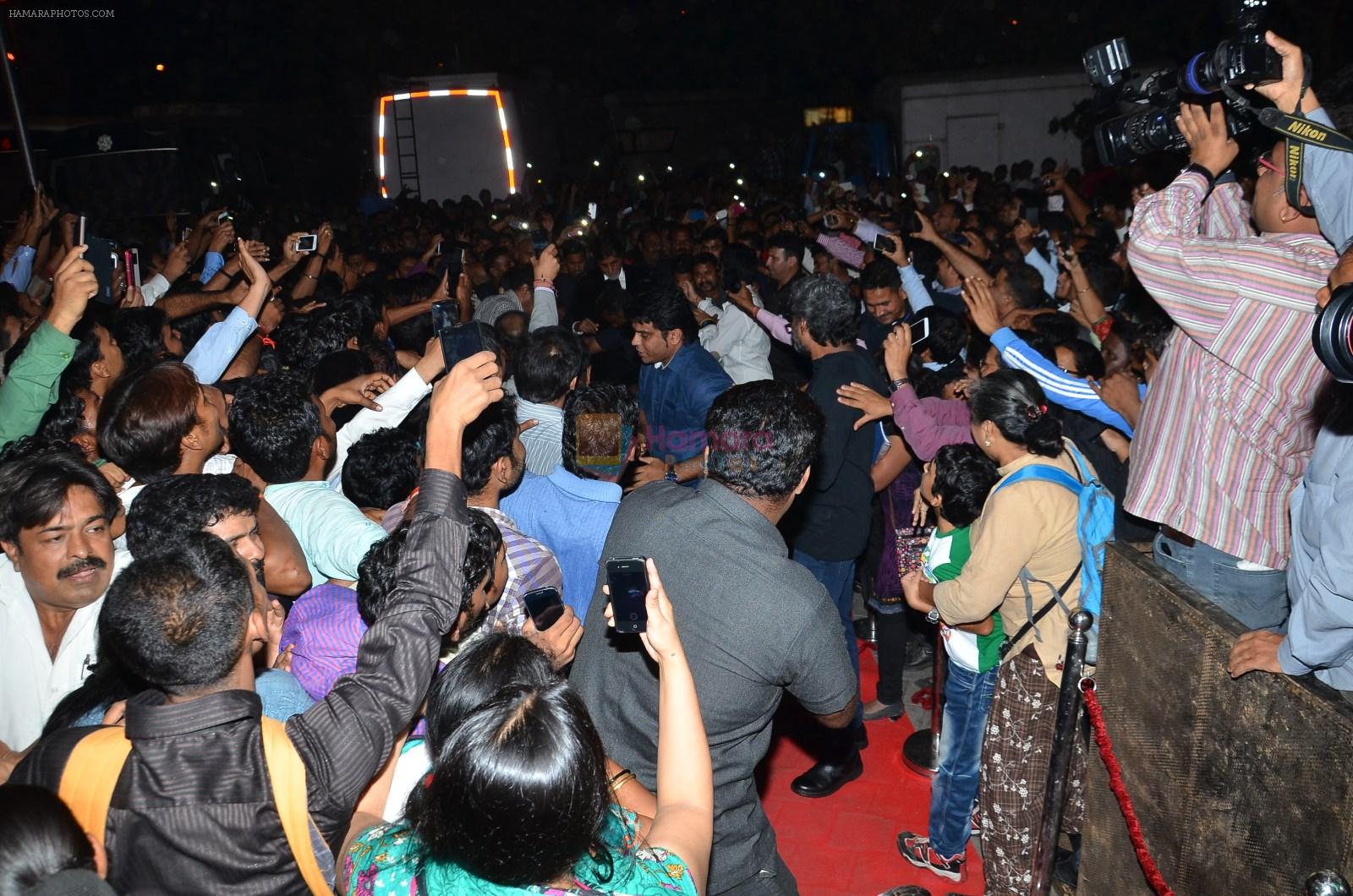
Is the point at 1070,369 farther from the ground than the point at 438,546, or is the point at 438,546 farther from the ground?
the point at 438,546

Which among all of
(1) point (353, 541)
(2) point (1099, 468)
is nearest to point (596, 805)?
(1) point (353, 541)

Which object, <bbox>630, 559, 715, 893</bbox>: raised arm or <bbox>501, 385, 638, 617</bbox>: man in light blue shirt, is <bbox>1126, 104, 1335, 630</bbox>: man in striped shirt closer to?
<bbox>501, 385, 638, 617</bbox>: man in light blue shirt

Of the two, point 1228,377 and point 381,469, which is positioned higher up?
point 1228,377

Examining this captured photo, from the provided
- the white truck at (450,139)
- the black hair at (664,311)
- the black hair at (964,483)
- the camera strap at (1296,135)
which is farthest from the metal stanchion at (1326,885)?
the white truck at (450,139)

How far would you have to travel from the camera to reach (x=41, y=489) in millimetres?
2695

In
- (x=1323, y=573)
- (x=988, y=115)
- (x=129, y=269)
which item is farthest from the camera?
(x=988, y=115)

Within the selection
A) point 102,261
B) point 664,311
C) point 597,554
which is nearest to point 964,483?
point 597,554

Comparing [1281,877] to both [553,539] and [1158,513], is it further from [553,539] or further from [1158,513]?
[553,539]

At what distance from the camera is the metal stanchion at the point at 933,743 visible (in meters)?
4.57

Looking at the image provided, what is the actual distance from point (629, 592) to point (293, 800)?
705 millimetres

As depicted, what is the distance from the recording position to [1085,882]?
135 inches

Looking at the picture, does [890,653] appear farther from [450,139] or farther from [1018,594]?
[450,139]

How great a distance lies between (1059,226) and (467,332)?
8.40 m

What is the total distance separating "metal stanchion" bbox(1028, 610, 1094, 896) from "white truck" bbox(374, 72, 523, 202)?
1324 cm
